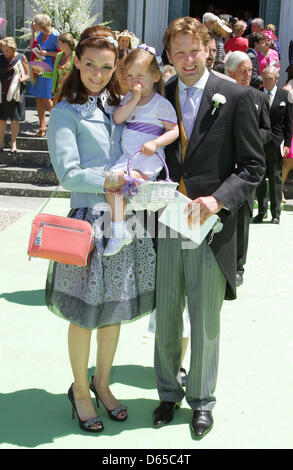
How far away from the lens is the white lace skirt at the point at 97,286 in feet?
10.1

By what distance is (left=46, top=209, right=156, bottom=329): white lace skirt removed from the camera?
3064 millimetres

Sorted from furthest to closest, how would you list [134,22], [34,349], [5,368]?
[134,22]
[34,349]
[5,368]

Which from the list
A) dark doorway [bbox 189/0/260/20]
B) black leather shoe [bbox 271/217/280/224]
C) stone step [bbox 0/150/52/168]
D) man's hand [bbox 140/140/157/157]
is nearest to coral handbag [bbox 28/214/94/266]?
man's hand [bbox 140/140/157/157]

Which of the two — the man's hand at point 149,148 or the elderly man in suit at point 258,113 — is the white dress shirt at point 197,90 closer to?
the man's hand at point 149,148

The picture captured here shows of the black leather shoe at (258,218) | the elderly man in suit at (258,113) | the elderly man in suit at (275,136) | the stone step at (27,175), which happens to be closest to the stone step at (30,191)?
the stone step at (27,175)

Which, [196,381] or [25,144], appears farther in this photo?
[25,144]

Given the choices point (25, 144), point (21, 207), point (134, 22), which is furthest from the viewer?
point (134, 22)

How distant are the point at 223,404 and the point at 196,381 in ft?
1.28

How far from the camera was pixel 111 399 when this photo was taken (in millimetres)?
3334

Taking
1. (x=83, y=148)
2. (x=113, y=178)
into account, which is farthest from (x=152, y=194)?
(x=83, y=148)

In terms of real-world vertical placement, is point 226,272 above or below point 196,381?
above

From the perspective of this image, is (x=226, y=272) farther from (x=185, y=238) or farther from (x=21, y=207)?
(x=21, y=207)
